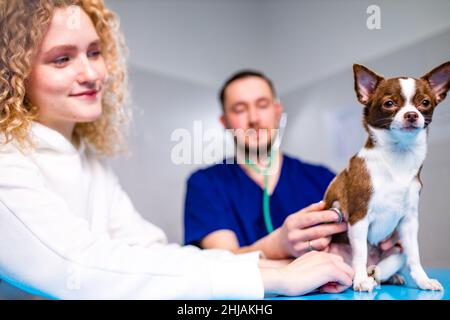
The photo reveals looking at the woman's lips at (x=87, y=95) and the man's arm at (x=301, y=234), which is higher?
the woman's lips at (x=87, y=95)

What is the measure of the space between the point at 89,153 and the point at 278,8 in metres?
0.70

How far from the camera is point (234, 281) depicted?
571 millimetres

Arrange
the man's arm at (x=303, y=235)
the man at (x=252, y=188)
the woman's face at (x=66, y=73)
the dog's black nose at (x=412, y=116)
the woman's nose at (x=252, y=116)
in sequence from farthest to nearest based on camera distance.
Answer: the woman's nose at (x=252, y=116), the man at (x=252, y=188), the woman's face at (x=66, y=73), the man's arm at (x=303, y=235), the dog's black nose at (x=412, y=116)

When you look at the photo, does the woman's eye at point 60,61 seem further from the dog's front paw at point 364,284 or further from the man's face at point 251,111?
the dog's front paw at point 364,284

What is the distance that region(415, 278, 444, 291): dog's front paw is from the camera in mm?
532

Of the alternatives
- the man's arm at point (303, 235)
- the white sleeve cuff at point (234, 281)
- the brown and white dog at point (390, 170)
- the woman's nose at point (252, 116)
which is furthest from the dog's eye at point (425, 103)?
the woman's nose at point (252, 116)

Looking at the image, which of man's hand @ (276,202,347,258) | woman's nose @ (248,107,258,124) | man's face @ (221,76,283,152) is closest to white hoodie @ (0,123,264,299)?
man's hand @ (276,202,347,258)

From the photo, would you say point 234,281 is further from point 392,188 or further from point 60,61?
point 60,61

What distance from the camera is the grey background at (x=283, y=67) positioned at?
0.56 meters

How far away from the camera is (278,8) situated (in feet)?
4.23

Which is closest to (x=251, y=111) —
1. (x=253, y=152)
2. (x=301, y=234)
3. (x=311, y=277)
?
(x=253, y=152)

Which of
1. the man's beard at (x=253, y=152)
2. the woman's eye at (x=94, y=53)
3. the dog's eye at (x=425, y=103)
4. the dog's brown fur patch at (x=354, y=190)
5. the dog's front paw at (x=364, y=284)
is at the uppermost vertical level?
the woman's eye at (x=94, y=53)

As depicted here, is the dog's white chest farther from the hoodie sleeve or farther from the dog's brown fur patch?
the hoodie sleeve
